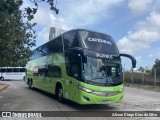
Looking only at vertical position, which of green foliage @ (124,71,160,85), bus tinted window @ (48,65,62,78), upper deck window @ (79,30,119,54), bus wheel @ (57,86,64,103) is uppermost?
upper deck window @ (79,30,119,54)

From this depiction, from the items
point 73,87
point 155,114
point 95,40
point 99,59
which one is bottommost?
point 155,114

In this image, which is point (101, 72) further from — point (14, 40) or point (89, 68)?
point (14, 40)

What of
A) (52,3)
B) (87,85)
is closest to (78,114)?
(87,85)

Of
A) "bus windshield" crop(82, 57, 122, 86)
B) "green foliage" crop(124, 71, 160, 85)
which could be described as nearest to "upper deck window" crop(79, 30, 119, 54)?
"bus windshield" crop(82, 57, 122, 86)

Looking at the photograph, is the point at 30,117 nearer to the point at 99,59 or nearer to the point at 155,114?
the point at 99,59

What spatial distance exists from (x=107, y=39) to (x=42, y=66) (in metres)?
7.73

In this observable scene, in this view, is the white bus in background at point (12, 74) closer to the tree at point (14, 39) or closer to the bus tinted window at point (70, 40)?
the tree at point (14, 39)

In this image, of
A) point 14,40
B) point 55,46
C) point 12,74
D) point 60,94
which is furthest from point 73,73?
point 12,74

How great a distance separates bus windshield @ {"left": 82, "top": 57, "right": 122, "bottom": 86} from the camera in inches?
539

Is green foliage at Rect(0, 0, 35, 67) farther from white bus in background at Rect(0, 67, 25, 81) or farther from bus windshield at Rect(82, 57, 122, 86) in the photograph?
white bus in background at Rect(0, 67, 25, 81)

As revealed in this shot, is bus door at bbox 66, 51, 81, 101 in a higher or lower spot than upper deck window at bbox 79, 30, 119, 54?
lower

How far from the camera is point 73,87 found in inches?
563

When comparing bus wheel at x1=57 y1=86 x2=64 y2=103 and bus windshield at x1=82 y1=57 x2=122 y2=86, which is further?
bus wheel at x1=57 y1=86 x2=64 y2=103

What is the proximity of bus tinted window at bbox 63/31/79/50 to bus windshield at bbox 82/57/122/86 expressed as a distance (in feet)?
4.40
